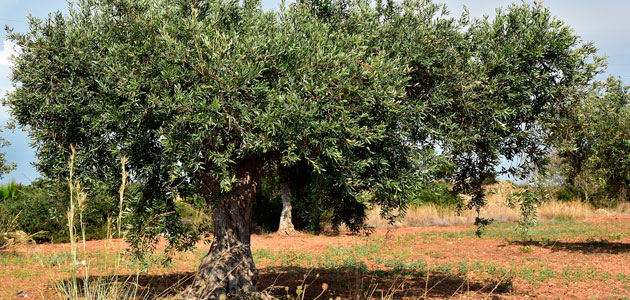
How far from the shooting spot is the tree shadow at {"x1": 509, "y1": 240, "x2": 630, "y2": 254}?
808 inches

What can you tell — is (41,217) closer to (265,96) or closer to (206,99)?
(206,99)

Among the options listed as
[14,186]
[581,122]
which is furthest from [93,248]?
[581,122]

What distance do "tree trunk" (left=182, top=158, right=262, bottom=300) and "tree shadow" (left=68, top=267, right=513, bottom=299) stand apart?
160cm

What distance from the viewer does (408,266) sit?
54.3 ft

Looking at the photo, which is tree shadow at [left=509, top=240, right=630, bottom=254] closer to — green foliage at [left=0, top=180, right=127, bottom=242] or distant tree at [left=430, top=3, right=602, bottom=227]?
distant tree at [left=430, top=3, right=602, bottom=227]

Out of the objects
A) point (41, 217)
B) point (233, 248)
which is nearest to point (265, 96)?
point (233, 248)

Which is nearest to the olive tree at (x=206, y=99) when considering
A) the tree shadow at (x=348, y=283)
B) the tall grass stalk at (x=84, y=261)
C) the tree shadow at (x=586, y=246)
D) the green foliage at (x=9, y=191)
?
the tall grass stalk at (x=84, y=261)

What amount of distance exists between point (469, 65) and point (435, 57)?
761mm

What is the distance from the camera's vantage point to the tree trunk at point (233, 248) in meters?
10.5

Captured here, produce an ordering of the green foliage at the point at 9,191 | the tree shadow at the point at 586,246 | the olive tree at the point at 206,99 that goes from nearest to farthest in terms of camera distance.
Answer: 1. the olive tree at the point at 206,99
2. the tree shadow at the point at 586,246
3. the green foliage at the point at 9,191

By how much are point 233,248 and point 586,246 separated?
56.8 feet

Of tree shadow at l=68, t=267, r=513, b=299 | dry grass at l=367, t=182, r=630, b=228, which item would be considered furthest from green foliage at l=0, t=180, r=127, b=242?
dry grass at l=367, t=182, r=630, b=228

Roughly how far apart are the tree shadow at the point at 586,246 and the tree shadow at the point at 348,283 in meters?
7.95

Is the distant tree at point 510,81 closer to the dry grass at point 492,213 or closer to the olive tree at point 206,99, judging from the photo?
the olive tree at point 206,99
